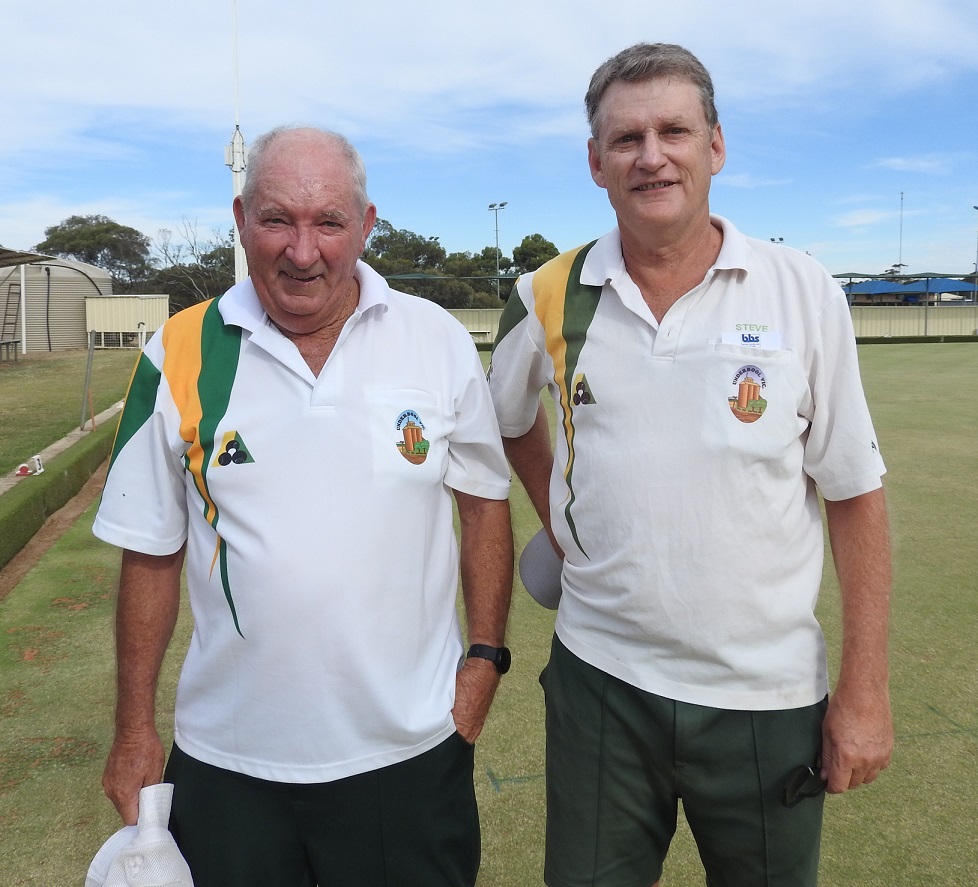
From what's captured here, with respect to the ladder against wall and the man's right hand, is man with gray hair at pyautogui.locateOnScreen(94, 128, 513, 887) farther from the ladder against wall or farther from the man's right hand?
the ladder against wall

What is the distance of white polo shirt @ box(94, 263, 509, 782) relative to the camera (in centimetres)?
172

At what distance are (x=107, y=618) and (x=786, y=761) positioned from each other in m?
3.54

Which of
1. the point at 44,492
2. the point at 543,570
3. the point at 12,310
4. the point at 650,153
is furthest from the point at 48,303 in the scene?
the point at 650,153

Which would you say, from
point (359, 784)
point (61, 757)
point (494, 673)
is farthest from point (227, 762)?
point (61, 757)

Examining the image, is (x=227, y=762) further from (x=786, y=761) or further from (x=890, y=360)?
(x=890, y=360)

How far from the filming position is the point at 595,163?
6.72 ft

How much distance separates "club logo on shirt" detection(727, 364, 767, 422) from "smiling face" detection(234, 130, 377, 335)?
0.79m

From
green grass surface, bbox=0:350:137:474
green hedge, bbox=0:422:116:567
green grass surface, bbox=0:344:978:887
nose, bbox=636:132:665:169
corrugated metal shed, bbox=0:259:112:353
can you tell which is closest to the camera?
nose, bbox=636:132:665:169

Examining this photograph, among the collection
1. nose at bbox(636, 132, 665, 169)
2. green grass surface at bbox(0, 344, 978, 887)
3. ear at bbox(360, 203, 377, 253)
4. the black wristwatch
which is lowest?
green grass surface at bbox(0, 344, 978, 887)

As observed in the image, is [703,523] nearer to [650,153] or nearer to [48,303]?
[650,153]

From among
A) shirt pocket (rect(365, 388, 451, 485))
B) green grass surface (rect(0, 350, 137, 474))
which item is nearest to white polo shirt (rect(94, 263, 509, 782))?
shirt pocket (rect(365, 388, 451, 485))

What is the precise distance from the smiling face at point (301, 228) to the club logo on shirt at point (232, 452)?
0.84 feet

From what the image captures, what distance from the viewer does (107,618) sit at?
174 inches

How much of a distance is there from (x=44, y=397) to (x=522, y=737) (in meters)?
12.5
